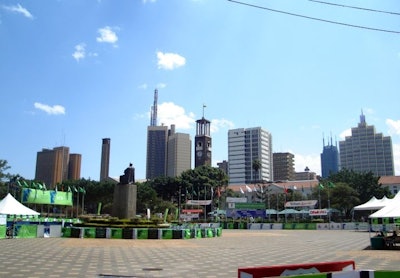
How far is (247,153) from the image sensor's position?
191m

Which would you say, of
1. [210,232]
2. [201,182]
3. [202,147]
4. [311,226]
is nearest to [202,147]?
[202,147]

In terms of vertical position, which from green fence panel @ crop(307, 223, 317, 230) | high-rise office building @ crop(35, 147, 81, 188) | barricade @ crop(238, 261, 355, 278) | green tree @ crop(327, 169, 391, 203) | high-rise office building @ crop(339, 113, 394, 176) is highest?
high-rise office building @ crop(339, 113, 394, 176)

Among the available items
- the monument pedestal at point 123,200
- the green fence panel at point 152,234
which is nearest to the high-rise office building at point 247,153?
the monument pedestal at point 123,200

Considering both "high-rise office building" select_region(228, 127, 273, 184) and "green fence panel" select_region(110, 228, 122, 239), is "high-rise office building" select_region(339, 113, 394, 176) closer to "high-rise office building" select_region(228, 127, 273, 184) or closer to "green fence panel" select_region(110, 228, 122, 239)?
"high-rise office building" select_region(228, 127, 273, 184)

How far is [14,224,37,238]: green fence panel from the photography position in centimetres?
3392

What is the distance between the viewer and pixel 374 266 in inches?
630

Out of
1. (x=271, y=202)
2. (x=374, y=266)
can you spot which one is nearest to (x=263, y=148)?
(x=271, y=202)

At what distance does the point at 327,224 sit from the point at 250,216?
660 inches

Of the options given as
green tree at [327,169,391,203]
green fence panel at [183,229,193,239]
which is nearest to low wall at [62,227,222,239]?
green fence panel at [183,229,193,239]

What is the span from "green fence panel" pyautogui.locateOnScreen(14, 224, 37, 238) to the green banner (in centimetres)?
2959

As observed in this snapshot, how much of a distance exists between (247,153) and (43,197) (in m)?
135

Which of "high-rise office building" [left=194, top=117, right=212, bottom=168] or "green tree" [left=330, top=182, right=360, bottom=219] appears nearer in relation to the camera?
"green tree" [left=330, top=182, right=360, bottom=219]

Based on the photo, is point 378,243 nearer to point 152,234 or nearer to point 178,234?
point 178,234

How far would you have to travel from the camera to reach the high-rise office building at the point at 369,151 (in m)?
188
